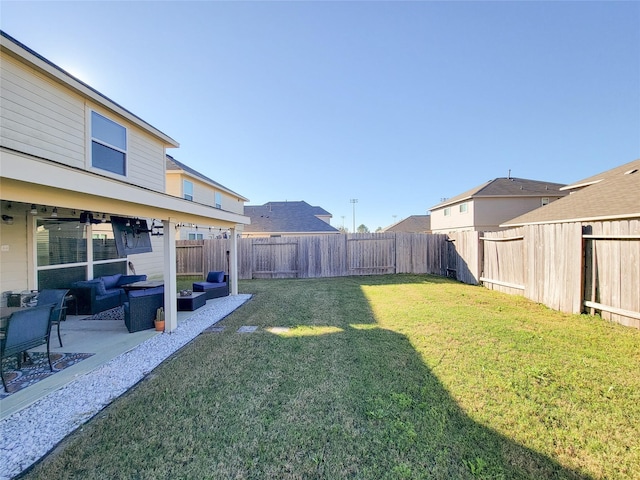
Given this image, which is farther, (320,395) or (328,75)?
(328,75)

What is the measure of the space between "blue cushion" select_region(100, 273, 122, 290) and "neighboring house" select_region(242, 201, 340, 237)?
53.2 ft

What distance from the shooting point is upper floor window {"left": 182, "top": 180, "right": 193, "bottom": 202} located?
44.3 ft

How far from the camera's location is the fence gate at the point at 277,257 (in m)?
13.3

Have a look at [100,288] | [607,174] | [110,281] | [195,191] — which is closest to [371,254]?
[195,191]

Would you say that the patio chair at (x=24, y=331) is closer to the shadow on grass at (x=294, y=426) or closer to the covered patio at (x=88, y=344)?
the covered patio at (x=88, y=344)

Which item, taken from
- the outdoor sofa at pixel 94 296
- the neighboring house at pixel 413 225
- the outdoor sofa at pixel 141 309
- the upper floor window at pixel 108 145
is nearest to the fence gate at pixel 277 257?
the outdoor sofa at pixel 94 296

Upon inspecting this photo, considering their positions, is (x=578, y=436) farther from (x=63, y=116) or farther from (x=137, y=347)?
(x=63, y=116)

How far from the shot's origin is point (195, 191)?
14547 millimetres

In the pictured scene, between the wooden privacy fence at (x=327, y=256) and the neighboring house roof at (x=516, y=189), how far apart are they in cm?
1035

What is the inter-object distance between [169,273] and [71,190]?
2437mm

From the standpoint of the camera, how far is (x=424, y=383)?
329 centimetres

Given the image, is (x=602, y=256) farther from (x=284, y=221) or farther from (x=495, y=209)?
(x=284, y=221)

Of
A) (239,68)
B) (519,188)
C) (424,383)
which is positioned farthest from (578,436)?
(519,188)

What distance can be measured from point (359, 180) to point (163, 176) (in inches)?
881
